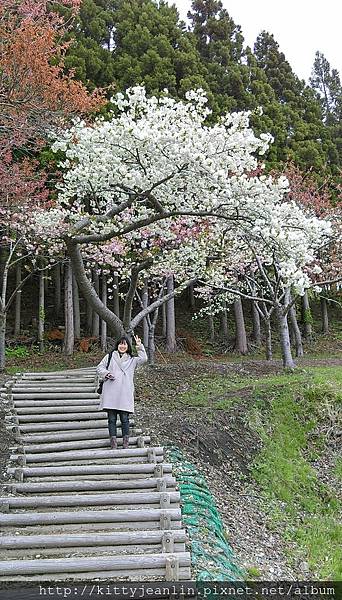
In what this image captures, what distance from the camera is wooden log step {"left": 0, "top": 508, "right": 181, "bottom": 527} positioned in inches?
217

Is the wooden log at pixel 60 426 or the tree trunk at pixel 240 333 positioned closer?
the wooden log at pixel 60 426

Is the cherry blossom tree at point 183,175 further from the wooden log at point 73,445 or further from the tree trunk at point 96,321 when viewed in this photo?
the tree trunk at point 96,321

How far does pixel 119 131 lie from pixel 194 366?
7717mm

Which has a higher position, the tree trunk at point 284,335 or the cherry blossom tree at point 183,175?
the cherry blossom tree at point 183,175

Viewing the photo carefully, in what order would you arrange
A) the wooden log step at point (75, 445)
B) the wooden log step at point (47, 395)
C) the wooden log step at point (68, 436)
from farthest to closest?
the wooden log step at point (47, 395) < the wooden log step at point (68, 436) < the wooden log step at point (75, 445)

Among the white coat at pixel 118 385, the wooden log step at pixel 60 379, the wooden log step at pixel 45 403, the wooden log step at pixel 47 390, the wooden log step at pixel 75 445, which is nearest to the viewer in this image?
the white coat at pixel 118 385

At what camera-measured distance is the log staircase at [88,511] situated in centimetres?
479

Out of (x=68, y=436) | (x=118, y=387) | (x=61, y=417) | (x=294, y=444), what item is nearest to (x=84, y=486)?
(x=118, y=387)

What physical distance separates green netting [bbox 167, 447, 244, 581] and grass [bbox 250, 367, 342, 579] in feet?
4.53

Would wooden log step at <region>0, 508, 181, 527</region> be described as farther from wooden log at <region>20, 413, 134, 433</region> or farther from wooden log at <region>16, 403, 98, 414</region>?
wooden log at <region>16, 403, 98, 414</region>

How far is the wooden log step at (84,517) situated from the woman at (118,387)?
1.81 m

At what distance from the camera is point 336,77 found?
32.2 meters

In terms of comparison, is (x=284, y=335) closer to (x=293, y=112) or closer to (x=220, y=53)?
(x=293, y=112)

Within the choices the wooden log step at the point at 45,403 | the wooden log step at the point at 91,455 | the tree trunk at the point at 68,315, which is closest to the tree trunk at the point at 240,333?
the tree trunk at the point at 68,315
